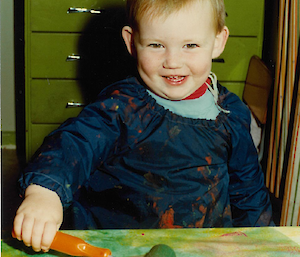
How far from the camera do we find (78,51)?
180 cm

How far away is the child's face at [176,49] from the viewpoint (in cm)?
78

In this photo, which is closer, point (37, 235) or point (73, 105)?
point (37, 235)

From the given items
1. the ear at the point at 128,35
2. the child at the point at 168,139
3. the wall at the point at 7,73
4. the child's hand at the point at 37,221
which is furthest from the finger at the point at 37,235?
the wall at the point at 7,73

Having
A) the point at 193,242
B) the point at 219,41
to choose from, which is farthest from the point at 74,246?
the point at 219,41

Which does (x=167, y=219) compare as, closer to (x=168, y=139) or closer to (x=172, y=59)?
(x=168, y=139)

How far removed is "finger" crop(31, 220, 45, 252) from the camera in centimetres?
48

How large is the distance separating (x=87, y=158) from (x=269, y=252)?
0.36 m

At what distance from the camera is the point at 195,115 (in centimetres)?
91

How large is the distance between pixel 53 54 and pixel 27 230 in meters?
1.42

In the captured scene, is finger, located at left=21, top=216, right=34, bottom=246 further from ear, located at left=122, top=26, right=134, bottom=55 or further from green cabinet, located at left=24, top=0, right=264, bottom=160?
green cabinet, located at left=24, top=0, right=264, bottom=160

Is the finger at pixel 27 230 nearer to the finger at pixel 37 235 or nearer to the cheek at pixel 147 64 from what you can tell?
the finger at pixel 37 235

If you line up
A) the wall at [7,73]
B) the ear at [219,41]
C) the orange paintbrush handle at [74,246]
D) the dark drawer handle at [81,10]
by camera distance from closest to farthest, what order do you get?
the orange paintbrush handle at [74,246]
the ear at [219,41]
the dark drawer handle at [81,10]
the wall at [7,73]

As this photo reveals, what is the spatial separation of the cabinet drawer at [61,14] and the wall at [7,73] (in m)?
0.37

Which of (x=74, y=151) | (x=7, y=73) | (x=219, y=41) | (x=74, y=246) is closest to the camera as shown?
(x=74, y=246)
